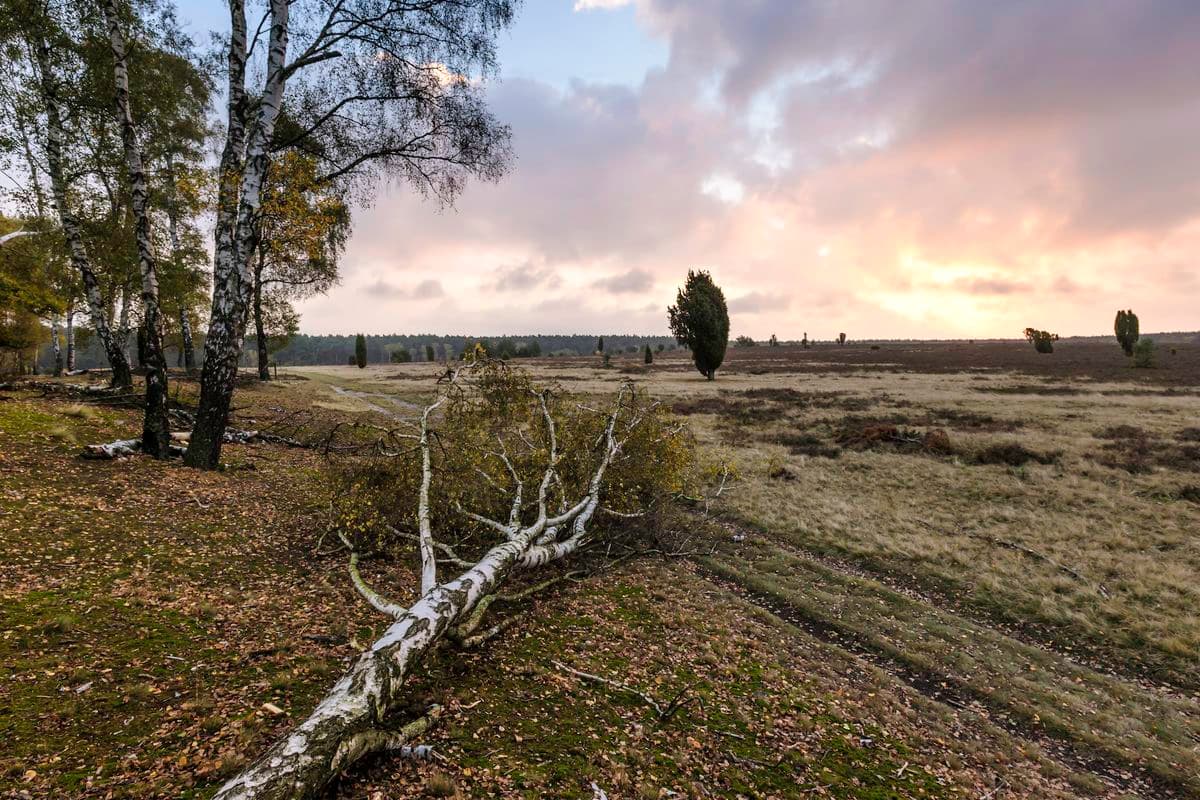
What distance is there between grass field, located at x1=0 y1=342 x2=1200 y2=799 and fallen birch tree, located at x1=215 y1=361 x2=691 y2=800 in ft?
1.52

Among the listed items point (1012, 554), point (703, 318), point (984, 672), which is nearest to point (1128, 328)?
point (703, 318)

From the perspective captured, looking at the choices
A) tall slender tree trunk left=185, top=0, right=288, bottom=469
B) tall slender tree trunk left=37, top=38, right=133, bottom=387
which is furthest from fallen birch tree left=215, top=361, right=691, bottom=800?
tall slender tree trunk left=37, top=38, right=133, bottom=387

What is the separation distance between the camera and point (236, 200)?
30.8 ft

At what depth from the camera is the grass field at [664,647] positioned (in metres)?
3.97

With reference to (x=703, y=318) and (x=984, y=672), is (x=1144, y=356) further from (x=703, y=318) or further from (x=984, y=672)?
(x=984, y=672)

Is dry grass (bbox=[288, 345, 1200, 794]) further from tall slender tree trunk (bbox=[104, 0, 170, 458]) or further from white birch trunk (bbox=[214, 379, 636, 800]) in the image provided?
tall slender tree trunk (bbox=[104, 0, 170, 458])

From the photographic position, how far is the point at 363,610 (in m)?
6.16

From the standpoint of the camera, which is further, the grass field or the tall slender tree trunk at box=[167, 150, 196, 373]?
the tall slender tree trunk at box=[167, 150, 196, 373]

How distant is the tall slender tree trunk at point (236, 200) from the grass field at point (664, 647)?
204cm

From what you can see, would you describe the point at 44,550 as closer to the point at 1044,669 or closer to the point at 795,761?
the point at 795,761

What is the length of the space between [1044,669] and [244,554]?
11767mm

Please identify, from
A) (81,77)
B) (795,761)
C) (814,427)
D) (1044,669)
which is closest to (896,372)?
(814,427)

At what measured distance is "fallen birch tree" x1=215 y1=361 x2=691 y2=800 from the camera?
360 cm

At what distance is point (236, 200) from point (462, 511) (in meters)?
7.57
